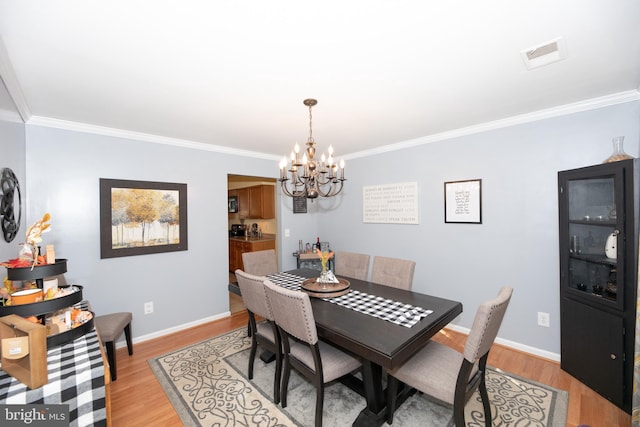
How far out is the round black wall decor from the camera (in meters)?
1.76

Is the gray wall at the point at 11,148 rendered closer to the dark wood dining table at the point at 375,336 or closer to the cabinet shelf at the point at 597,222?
the dark wood dining table at the point at 375,336

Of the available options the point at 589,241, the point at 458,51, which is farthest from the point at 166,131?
the point at 589,241

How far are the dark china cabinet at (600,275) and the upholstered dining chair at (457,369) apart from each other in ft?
3.45

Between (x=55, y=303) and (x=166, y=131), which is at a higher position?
(x=166, y=131)

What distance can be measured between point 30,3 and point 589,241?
12.6 feet

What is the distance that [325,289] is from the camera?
90.4 inches

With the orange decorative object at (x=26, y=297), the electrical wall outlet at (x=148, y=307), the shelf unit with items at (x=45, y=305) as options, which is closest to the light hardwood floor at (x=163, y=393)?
the electrical wall outlet at (x=148, y=307)

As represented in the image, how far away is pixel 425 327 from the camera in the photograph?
169cm

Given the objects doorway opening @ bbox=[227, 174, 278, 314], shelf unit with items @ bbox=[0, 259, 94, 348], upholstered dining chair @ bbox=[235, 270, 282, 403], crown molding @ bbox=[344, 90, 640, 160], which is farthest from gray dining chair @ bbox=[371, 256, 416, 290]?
shelf unit with items @ bbox=[0, 259, 94, 348]

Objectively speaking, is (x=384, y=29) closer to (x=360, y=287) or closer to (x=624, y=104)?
(x=360, y=287)

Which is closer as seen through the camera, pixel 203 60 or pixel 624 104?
pixel 203 60

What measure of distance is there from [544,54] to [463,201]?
169cm

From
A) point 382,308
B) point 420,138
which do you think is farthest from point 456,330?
point 420,138

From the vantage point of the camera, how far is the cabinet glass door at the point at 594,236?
6.57 feet
